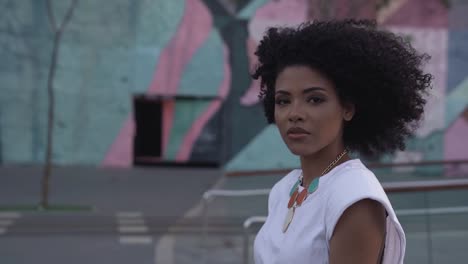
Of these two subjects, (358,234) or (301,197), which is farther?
(301,197)

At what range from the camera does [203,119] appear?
2253 cm

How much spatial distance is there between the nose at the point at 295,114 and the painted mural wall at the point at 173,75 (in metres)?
19.1

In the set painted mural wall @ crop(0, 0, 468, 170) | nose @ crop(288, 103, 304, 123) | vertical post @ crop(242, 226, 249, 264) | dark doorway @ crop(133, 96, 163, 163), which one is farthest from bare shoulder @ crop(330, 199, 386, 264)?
dark doorway @ crop(133, 96, 163, 163)

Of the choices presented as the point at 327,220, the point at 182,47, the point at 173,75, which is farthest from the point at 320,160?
the point at 182,47

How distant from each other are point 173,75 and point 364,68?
66.4 ft

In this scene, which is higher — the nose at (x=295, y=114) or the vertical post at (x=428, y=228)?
the nose at (x=295, y=114)

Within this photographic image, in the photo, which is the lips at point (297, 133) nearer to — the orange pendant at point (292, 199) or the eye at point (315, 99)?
the eye at point (315, 99)

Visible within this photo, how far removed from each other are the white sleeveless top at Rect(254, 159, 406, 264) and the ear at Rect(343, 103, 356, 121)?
0.49ft

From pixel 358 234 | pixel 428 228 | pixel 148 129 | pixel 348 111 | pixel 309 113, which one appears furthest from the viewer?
pixel 148 129

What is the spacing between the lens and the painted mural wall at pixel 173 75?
70.5 feet

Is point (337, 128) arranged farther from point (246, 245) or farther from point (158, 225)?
point (158, 225)

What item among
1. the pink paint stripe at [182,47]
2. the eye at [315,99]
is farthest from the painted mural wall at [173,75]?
the eye at [315,99]

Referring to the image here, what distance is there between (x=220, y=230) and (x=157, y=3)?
43.6ft

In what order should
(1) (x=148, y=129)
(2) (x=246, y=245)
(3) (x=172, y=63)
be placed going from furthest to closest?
(1) (x=148, y=129) < (3) (x=172, y=63) < (2) (x=246, y=245)
